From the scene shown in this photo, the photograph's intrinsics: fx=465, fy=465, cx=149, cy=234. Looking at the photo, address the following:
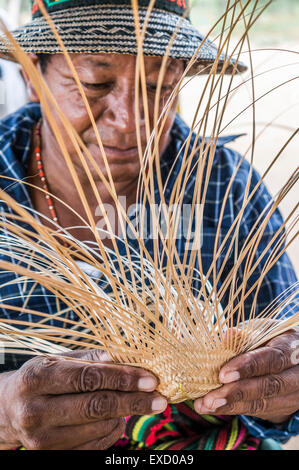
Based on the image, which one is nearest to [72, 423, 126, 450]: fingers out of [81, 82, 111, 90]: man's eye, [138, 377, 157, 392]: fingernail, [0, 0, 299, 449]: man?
[0, 0, 299, 449]: man

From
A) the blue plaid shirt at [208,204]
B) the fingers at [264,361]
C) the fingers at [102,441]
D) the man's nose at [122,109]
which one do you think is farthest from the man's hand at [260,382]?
the man's nose at [122,109]

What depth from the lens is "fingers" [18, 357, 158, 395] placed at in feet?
1.82

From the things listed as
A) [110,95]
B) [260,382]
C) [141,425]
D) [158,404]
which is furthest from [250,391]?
[110,95]

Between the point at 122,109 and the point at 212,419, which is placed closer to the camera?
the point at 122,109

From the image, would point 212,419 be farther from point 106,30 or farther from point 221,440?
point 106,30

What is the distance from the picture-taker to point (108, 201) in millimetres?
971

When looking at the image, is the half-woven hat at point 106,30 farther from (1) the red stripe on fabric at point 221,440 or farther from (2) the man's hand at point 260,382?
(1) the red stripe on fabric at point 221,440

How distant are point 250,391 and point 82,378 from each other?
214mm

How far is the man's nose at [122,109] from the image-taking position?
2.44ft

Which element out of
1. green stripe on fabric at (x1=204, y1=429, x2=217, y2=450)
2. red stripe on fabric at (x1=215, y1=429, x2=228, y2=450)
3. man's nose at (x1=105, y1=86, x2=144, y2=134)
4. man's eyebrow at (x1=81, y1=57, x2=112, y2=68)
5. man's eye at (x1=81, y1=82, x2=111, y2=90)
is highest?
man's eyebrow at (x1=81, y1=57, x2=112, y2=68)

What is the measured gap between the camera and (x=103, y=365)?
→ 0.56 meters

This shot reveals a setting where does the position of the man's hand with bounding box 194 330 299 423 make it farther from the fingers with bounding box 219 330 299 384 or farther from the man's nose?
the man's nose

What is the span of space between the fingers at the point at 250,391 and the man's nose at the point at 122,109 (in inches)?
16.8

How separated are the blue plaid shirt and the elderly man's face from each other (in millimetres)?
191
